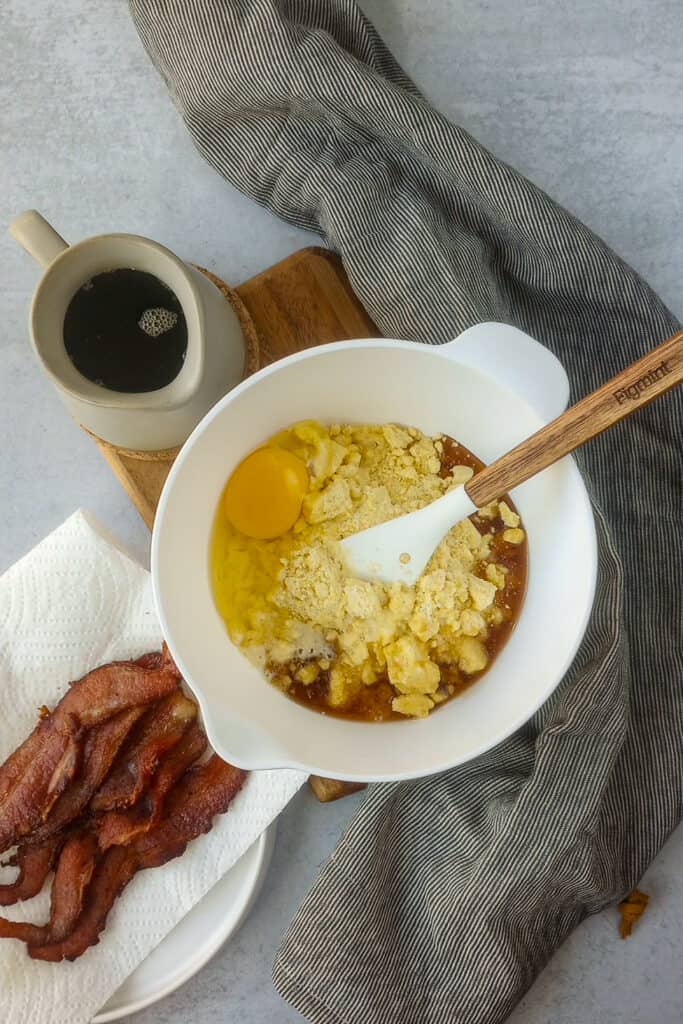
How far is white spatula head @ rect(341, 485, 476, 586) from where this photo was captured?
955mm

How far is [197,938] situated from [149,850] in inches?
6.2

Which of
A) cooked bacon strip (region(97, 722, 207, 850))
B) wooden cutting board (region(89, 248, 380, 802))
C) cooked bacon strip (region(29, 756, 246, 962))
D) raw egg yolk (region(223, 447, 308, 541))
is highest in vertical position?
wooden cutting board (region(89, 248, 380, 802))

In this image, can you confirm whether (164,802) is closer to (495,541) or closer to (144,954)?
(144,954)

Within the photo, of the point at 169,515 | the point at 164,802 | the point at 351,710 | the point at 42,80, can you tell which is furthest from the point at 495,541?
the point at 42,80

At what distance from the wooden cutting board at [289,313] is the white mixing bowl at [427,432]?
5.0 inches

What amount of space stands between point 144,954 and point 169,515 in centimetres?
65

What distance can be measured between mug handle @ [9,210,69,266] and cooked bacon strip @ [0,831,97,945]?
788mm

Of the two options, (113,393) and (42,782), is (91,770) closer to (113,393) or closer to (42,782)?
(42,782)

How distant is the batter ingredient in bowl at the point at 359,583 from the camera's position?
3.32 feet

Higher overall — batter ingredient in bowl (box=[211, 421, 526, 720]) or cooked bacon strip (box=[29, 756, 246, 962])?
batter ingredient in bowl (box=[211, 421, 526, 720])

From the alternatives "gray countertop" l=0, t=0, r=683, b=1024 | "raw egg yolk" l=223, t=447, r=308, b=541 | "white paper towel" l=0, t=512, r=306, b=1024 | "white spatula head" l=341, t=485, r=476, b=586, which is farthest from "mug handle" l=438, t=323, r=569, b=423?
"white paper towel" l=0, t=512, r=306, b=1024

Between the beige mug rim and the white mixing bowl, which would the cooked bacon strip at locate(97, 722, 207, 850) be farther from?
the beige mug rim

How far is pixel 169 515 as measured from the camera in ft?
3.10

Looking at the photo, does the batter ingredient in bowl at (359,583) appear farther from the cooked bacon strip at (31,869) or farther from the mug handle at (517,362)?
the cooked bacon strip at (31,869)
